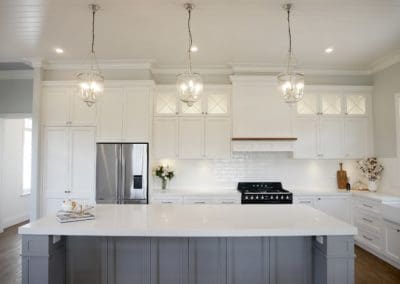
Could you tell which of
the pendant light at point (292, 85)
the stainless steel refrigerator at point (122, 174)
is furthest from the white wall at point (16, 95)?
the pendant light at point (292, 85)

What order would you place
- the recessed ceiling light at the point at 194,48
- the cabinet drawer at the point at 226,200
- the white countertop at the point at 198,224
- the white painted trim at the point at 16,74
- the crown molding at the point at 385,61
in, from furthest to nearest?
the white painted trim at the point at 16,74, the cabinet drawer at the point at 226,200, the crown molding at the point at 385,61, the recessed ceiling light at the point at 194,48, the white countertop at the point at 198,224

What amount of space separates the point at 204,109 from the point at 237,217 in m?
2.56

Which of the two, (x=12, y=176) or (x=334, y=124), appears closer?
(x=334, y=124)

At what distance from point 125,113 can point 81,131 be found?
32.0 inches

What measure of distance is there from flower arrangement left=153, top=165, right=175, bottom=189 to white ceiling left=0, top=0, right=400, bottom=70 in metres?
1.90

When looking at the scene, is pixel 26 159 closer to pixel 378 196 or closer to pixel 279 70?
pixel 279 70

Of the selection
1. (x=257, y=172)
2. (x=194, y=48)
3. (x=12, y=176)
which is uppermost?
(x=194, y=48)

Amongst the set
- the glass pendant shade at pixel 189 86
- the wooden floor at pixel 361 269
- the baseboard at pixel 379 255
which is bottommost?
the wooden floor at pixel 361 269

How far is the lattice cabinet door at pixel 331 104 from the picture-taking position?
464 cm

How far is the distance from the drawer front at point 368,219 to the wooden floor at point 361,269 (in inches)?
17.8

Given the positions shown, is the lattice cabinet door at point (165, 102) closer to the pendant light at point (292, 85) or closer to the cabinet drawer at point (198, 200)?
the cabinet drawer at point (198, 200)

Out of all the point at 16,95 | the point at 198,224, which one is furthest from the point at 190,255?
the point at 16,95

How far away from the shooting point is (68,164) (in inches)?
167

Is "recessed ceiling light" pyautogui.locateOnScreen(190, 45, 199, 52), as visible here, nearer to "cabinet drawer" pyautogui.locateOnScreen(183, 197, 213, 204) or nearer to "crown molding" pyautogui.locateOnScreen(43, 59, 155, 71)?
"crown molding" pyautogui.locateOnScreen(43, 59, 155, 71)
